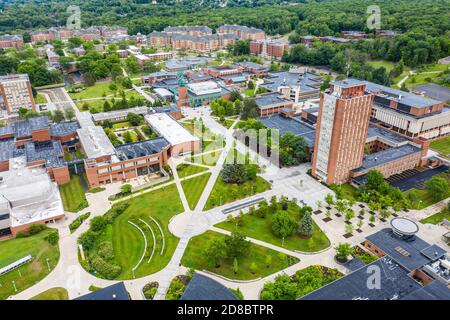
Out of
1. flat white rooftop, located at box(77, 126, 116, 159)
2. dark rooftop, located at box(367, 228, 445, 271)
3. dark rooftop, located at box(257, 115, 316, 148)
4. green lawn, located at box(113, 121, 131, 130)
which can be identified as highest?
flat white rooftop, located at box(77, 126, 116, 159)

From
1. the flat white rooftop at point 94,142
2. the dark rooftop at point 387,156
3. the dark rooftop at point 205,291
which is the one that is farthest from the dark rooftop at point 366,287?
the flat white rooftop at point 94,142

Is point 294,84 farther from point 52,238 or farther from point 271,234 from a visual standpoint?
point 52,238

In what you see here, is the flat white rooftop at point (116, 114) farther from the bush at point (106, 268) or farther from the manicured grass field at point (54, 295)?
the manicured grass field at point (54, 295)

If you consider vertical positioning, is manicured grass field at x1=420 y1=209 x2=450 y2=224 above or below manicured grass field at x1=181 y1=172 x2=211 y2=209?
below

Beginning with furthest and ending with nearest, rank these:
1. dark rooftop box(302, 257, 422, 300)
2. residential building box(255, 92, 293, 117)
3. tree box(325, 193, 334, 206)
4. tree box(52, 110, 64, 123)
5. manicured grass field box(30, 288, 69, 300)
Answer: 1. residential building box(255, 92, 293, 117)
2. tree box(52, 110, 64, 123)
3. tree box(325, 193, 334, 206)
4. manicured grass field box(30, 288, 69, 300)
5. dark rooftop box(302, 257, 422, 300)

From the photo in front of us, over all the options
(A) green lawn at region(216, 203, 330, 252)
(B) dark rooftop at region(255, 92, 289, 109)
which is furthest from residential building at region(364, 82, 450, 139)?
(A) green lawn at region(216, 203, 330, 252)

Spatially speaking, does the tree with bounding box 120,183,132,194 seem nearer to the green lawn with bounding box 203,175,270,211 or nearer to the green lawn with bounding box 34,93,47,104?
the green lawn with bounding box 203,175,270,211

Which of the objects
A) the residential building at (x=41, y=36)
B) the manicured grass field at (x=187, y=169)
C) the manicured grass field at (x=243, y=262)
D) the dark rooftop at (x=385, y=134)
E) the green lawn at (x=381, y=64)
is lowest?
the manicured grass field at (x=243, y=262)
